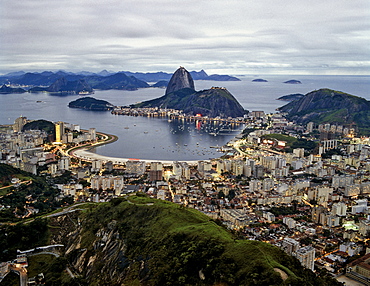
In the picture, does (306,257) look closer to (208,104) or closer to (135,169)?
(135,169)

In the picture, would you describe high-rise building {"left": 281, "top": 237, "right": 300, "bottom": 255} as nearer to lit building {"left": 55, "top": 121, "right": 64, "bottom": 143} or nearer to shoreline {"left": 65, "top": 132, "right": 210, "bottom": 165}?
shoreline {"left": 65, "top": 132, "right": 210, "bottom": 165}

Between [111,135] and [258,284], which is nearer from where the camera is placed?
[258,284]

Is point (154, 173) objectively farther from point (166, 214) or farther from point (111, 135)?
point (111, 135)

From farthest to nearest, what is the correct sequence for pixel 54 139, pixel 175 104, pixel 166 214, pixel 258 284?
pixel 175 104
pixel 54 139
pixel 166 214
pixel 258 284

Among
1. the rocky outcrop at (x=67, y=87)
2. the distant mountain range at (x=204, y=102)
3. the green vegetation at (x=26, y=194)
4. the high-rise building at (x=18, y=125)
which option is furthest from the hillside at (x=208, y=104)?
the rocky outcrop at (x=67, y=87)

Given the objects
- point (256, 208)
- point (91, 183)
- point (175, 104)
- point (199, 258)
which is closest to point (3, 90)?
point (175, 104)

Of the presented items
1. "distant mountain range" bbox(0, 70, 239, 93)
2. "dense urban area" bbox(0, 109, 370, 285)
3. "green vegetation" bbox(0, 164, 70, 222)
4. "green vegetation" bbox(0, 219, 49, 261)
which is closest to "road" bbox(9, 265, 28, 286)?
"dense urban area" bbox(0, 109, 370, 285)
